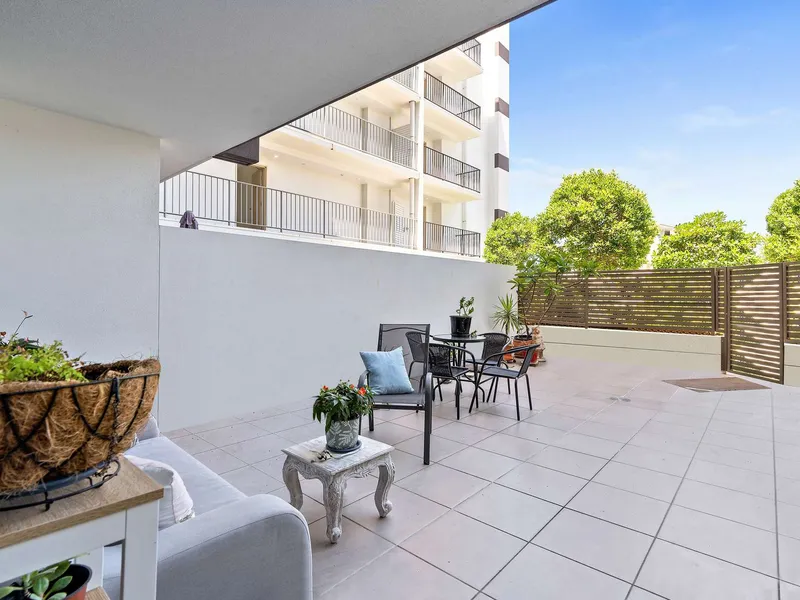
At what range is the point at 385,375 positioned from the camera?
3.68 meters

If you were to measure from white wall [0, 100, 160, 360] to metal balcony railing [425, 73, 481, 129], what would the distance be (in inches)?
381

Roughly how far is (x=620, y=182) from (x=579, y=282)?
4.64 metres

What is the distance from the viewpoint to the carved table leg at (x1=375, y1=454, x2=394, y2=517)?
242 centimetres

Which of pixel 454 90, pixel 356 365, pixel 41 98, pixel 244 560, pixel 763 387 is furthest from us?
pixel 454 90

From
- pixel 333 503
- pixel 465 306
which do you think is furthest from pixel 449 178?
pixel 333 503

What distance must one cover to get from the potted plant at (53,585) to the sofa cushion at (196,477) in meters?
0.99

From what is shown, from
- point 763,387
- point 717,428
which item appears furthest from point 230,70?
point 763,387

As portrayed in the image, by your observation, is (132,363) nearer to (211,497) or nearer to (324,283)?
(211,497)

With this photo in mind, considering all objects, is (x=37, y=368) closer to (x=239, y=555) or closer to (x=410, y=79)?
(x=239, y=555)

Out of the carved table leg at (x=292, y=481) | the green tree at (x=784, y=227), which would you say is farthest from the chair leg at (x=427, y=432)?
the green tree at (x=784, y=227)

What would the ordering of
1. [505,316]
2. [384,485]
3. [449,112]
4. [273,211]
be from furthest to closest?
1. [449,112]
2. [273,211]
3. [505,316]
4. [384,485]

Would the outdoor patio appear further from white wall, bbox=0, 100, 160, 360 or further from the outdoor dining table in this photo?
white wall, bbox=0, 100, 160, 360

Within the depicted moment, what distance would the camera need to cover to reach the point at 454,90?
1267 cm

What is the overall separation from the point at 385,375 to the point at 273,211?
6.17 meters
